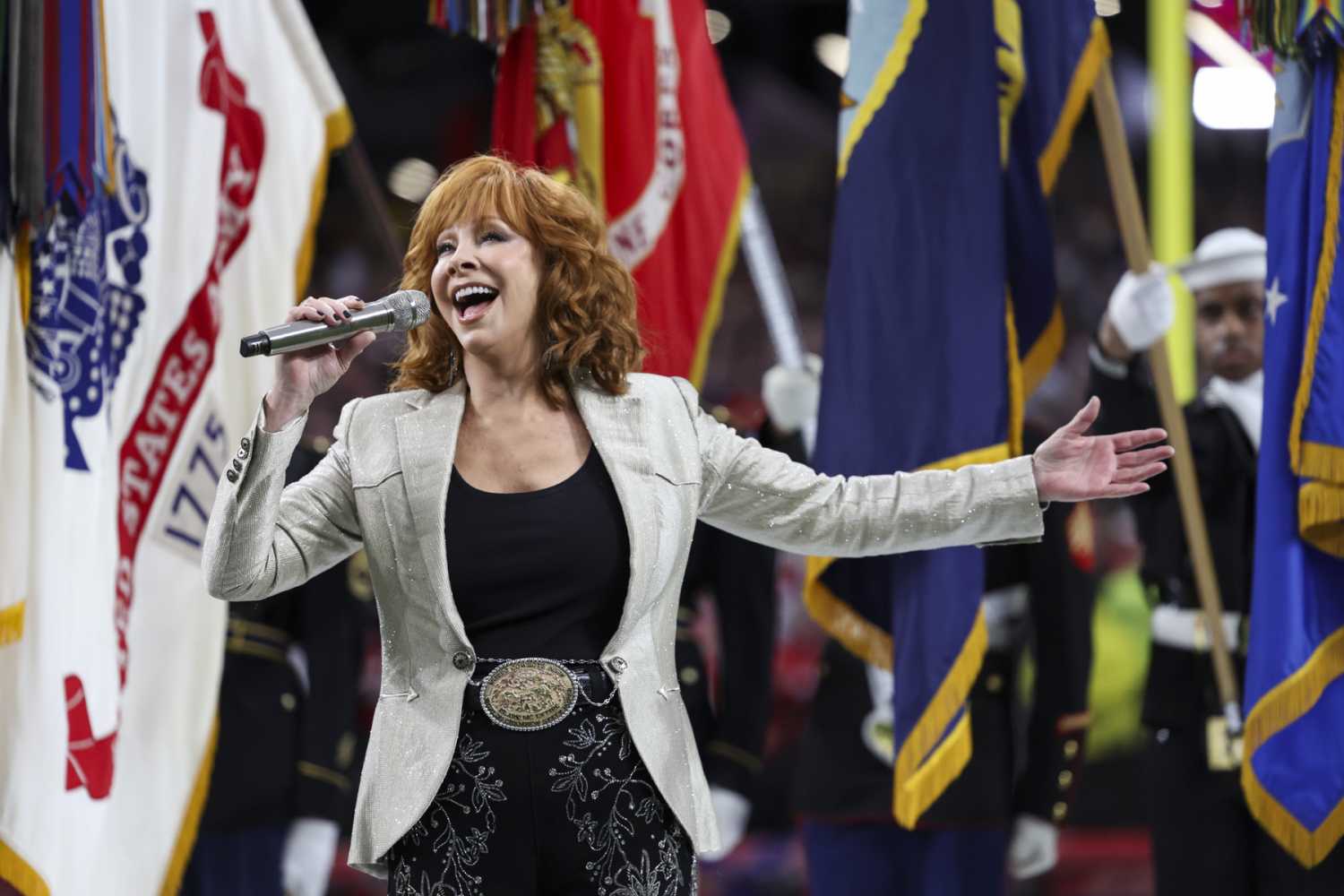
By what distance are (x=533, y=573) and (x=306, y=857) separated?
2316mm

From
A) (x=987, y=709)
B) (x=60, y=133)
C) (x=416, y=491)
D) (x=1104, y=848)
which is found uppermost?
(x=60, y=133)

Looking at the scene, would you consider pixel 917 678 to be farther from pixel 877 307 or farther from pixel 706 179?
pixel 706 179

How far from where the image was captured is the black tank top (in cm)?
190

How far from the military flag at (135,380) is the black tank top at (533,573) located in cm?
133

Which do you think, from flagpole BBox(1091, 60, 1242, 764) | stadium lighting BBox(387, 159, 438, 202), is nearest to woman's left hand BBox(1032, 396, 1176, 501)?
flagpole BBox(1091, 60, 1242, 764)

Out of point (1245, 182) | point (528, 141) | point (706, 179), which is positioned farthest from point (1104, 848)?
point (528, 141)

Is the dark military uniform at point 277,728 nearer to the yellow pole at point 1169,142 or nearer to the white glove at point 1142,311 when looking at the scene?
the white glove at point 1142,311

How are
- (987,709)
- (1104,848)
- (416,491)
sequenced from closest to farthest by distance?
1. (416,491)
2. (987,709)
3. (1104,848)

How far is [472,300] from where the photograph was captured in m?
2.00

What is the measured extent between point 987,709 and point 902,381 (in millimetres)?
729

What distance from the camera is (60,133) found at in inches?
117

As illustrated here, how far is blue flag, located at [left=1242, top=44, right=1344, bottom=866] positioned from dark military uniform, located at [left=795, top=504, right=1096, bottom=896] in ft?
1.88

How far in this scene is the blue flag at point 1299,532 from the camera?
291cm

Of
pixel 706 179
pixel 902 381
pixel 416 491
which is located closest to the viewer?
pixel 416 491
